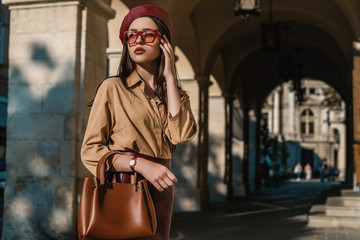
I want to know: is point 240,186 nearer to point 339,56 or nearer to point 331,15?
point 339,56

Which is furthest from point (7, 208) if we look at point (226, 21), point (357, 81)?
point (226, 21)

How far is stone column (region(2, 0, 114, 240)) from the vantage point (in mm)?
5836

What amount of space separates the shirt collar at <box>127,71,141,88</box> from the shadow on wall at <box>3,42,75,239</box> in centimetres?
406

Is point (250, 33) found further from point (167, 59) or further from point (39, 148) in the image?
point (167, 59)

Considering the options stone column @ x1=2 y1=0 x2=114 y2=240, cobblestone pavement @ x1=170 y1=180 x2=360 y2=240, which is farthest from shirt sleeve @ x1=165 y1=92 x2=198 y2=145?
cobblestone pavement @ x1=170 y1=180 x2=360 y2=240

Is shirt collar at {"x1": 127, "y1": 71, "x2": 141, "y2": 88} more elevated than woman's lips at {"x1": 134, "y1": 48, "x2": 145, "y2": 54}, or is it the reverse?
woman's lips at {"x1": 134, "y1": 48, "x2": 145, "y2": 54}

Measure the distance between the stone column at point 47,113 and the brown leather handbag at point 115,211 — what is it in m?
4.23

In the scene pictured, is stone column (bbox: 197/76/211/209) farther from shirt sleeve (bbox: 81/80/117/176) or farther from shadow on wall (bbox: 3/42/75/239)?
shirt sleeve (bbox: 81/80/117/176)

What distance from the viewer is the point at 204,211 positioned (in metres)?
12.7

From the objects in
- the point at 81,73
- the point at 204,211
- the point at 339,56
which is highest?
the point at 339,56

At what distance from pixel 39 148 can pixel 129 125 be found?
172 inches

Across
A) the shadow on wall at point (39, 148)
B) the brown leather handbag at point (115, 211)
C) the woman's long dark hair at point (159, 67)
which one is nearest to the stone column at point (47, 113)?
the shadow on wall at point (39, 148)

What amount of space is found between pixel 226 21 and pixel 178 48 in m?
1.68

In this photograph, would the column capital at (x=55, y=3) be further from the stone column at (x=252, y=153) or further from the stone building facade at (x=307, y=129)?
the stone building facade at (x=307, y=129)
